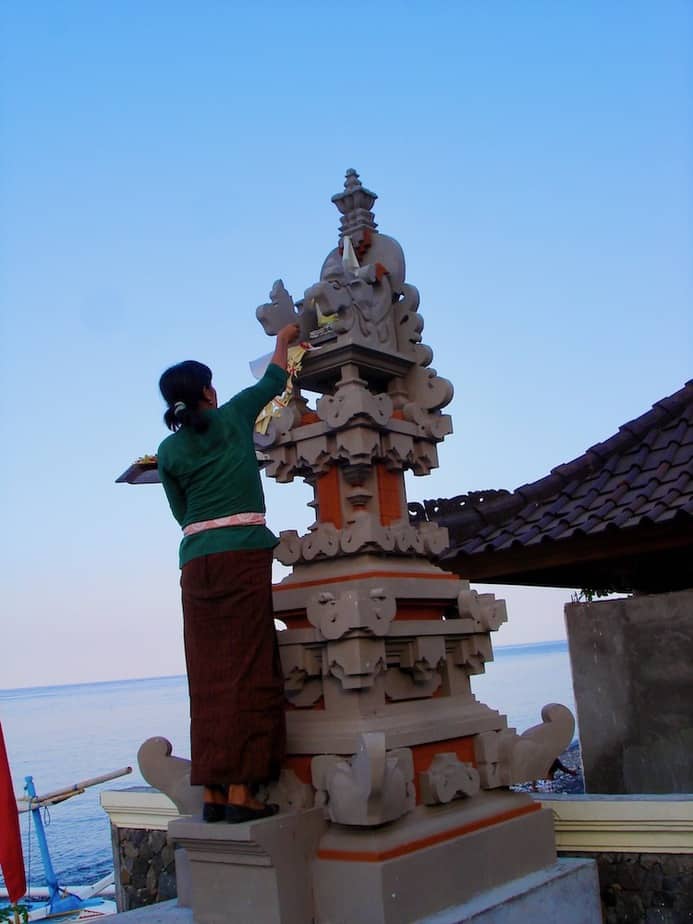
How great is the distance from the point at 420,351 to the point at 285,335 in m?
0.90

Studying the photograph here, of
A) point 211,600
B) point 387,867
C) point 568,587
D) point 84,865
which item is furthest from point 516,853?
point 84,865

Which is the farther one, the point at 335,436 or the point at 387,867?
the point at 335,436

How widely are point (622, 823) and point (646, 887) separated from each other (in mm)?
329

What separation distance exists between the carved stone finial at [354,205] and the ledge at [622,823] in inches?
128

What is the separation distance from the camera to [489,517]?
23.0ft

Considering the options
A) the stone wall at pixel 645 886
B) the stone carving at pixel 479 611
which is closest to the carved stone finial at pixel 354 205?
the stone carving at pixel 479 611

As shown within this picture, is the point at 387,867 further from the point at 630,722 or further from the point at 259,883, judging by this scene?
the point at 630,722

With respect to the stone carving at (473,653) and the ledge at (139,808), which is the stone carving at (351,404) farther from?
the ledge at (139,808)

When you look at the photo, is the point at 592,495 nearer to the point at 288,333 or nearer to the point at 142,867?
the point at 288,333

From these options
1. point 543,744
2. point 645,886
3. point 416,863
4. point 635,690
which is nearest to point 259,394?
point 416,863

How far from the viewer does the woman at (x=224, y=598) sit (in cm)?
383

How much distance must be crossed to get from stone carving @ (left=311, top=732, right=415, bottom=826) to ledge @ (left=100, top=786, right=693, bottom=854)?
1.34 m

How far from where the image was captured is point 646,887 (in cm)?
475

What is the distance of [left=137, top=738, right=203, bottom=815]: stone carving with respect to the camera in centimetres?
434
